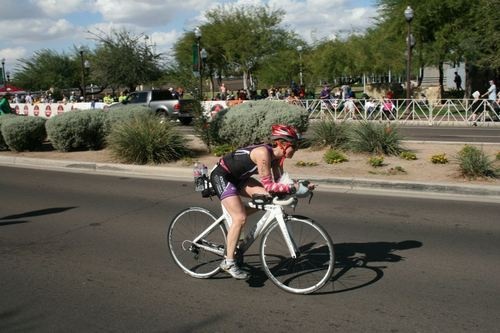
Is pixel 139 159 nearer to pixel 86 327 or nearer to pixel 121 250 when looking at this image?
pixel 121 250

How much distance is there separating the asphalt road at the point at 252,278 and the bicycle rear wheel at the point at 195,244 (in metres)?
0.14

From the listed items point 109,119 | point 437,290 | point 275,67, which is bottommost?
point 437,290

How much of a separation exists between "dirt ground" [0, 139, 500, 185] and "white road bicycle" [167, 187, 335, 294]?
567 centimetres

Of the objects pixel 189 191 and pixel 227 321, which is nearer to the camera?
pixel 227 321

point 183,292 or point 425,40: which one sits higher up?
point 425,40

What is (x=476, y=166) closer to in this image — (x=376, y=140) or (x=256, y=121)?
(x=376, y=140)

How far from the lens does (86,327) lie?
457cm

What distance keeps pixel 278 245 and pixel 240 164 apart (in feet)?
2.72

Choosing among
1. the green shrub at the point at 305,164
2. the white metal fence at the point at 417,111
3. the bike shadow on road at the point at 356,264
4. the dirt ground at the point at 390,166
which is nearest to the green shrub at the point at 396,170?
the dirt ground at the point at 390,166

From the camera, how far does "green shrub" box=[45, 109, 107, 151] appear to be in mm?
16062

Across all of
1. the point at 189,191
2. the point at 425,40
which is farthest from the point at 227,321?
the point at 425,40

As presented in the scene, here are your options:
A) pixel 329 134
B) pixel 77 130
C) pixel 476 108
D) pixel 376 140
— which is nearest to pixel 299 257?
pixel 376 140

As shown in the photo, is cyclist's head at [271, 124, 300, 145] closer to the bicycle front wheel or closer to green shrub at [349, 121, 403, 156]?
the bicycle front wheel

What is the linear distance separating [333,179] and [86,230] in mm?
4989
